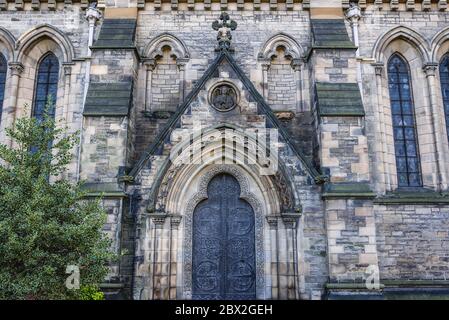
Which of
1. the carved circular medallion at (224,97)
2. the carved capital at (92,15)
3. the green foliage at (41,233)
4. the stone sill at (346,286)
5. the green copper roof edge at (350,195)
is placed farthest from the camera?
the carved capital at (92,15)

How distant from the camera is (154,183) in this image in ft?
40.0

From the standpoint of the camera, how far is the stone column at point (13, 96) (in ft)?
47.9

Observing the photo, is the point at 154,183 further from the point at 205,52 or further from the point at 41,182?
the point at 205,52

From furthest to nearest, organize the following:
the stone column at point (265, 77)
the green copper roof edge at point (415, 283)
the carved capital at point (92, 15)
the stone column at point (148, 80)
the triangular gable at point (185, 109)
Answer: the carved capital at point (92, 15), the stone column at point (265, 77), the stone column at point (148, 80), the green copper roof edge at point (415, 283), the triangular gable at point (185, 109)

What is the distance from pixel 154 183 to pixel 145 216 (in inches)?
35.3

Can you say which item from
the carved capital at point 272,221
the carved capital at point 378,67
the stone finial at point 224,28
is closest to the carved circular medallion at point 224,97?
the stone finial at point 224,28

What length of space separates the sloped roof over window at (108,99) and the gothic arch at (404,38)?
26.9 ft

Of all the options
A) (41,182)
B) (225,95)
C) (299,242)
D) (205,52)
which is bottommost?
(299,242)

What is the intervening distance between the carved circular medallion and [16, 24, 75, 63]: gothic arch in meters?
5.26

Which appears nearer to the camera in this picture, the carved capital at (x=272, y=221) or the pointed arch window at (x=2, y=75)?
the carved capital at (x=272, y=221)

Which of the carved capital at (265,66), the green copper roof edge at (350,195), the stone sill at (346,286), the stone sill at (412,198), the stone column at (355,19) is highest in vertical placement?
the stone column at (355,19)

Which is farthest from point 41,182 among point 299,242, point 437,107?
point 437,107

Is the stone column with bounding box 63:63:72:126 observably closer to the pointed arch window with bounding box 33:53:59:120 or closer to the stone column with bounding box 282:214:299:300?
the pointed arch window with bounding box 33:53:59:120

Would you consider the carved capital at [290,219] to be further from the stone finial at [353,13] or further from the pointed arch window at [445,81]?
the stone finial at [353,13]
